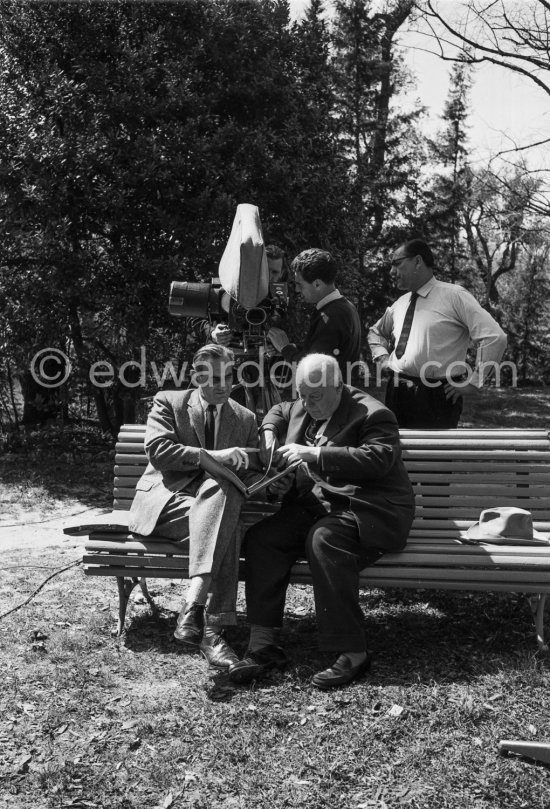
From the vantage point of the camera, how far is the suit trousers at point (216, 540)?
3816mm

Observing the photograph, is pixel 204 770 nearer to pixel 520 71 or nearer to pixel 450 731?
pixel 450 731

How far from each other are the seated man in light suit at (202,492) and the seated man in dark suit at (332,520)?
0.47ft

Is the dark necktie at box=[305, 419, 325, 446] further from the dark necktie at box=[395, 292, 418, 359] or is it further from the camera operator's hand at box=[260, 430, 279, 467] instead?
the dark necktie at box=[395, 292, 418, 359]

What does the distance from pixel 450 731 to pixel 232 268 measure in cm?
288

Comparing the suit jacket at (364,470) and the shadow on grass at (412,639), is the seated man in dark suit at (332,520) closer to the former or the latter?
the suit jacket at (364,470)

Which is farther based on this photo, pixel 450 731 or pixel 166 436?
pixel 166 436

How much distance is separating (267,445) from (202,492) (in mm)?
410

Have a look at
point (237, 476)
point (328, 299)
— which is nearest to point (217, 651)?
point (237, 476)

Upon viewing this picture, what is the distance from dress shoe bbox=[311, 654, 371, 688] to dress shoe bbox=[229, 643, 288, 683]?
229 mm

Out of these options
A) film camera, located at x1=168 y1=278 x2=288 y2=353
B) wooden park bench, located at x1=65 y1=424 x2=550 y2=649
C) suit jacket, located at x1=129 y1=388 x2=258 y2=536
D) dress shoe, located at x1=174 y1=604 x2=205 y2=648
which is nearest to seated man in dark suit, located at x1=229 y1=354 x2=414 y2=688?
wooden park bench, located at x1=65 y1=424 x2=550 y2=649

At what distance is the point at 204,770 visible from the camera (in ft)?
9.58

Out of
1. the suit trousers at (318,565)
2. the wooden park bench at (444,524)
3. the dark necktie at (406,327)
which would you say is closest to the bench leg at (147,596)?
the wooden park bench at (444,524)

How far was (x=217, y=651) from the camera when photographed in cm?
371

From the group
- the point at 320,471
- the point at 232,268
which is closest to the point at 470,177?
the point at 232,268
